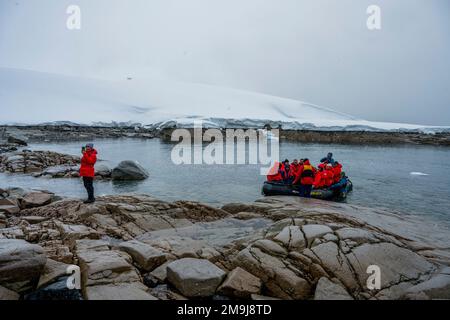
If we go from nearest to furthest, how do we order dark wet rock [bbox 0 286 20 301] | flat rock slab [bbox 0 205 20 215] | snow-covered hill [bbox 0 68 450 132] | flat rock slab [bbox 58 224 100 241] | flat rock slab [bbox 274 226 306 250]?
1. dark wet rock [bbox 0 286 20 301]
2. flat rock slab [bbox 274 226 306 250]
3. flat rock slab [bbox 58 224 100 241]
4. flat rock slab [bbox 0 205 20 215]
5. snow-covered hill [bbox 0 68 450 132]

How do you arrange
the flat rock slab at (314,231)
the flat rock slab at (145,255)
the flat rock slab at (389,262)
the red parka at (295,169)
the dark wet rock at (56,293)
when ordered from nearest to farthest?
1. the dark wet rock at (56,293)
2. the flat rock slab at (389,262)
3. the flat rock slab at (145,255)
4. the flat rock slab at (314,231)
5. the red parka at (295,169)

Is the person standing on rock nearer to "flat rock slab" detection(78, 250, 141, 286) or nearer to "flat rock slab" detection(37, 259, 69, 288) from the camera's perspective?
"flat rock slab" detection(78, 250, 141, 286)

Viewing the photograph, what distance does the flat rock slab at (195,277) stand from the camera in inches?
165

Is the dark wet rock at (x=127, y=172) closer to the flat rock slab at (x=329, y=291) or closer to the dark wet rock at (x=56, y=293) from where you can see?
the dark wet rock at (x=56, y=293)

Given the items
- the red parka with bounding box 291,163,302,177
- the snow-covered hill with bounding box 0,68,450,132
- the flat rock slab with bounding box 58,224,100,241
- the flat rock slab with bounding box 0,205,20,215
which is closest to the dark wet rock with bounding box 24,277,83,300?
the flat rock slab with bounding box 58,224,100,241

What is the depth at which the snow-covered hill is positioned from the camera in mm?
46781

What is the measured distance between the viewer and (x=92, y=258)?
15.0 ft

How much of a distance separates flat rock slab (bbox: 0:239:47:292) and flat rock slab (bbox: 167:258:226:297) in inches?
66.3

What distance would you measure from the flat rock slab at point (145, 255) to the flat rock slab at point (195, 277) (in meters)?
0.39

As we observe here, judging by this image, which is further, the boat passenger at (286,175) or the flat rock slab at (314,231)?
the boat passenger at (286,175)

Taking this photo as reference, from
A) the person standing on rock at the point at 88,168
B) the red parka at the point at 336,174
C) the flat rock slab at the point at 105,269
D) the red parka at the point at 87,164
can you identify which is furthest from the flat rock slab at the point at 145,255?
the red parka at the point at 336,174

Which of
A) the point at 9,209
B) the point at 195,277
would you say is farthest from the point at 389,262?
the point at 9,209

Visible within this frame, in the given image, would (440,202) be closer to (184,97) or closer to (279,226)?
(279,226)

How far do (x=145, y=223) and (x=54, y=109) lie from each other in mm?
54609
